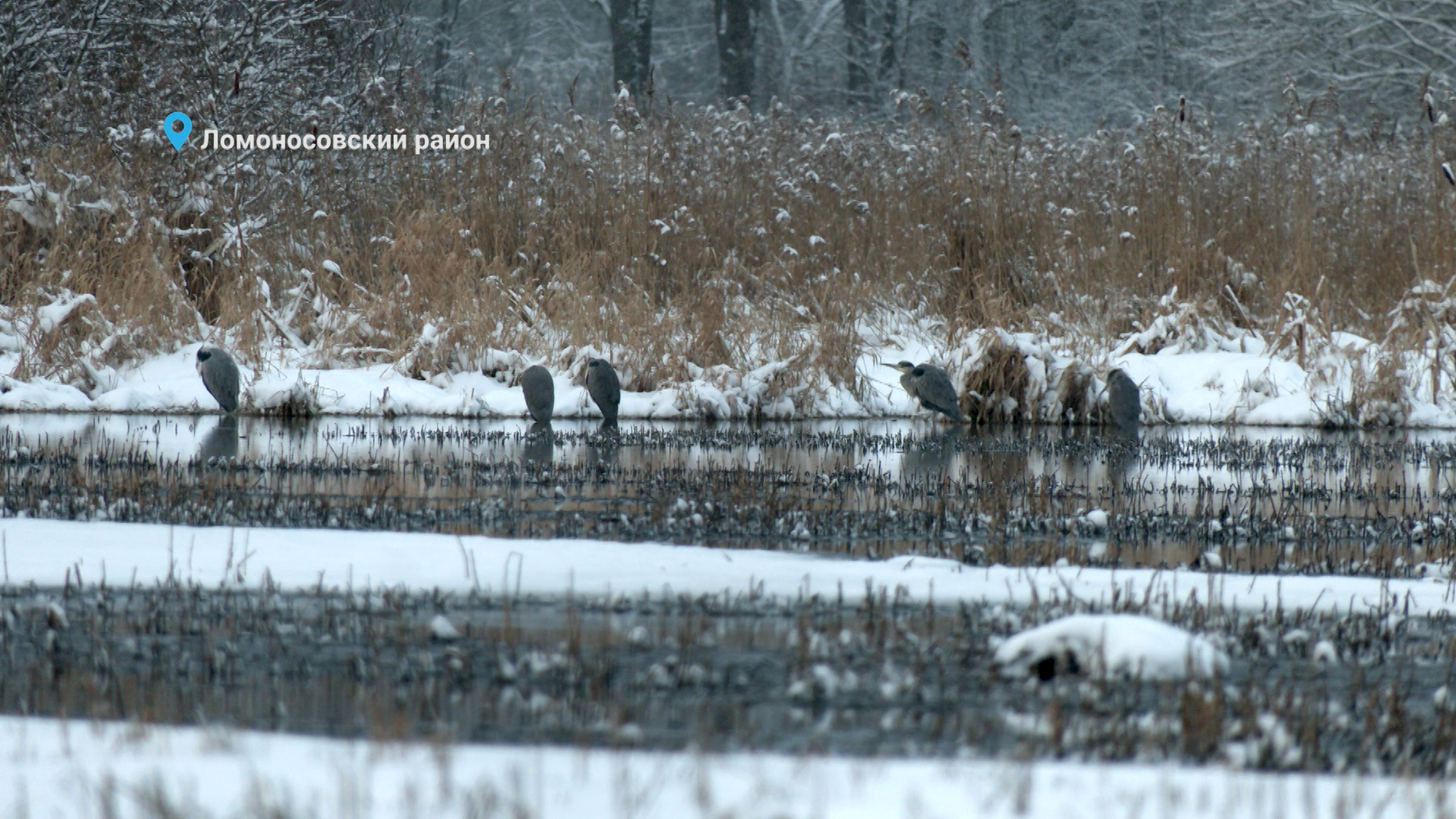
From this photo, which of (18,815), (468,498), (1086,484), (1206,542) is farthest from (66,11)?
(18,815)

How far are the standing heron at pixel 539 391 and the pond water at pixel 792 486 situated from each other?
9.2 inches

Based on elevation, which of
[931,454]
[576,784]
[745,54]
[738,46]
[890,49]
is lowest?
[576,784]

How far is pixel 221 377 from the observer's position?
10883 mm

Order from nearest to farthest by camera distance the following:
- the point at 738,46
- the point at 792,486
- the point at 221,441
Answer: the point at 792,486 → the point at 221,441 → the point at 738,46

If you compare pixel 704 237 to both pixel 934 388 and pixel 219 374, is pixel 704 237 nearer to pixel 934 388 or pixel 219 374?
pixel 934 388

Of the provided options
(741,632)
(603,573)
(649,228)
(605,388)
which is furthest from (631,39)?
(741,632)

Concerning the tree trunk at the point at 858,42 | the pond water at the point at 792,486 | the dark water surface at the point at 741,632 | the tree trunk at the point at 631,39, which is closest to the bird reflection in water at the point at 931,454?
the pond water at the point at 792,486

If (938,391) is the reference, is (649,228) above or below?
above

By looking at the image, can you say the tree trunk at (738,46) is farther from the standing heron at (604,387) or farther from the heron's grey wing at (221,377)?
the heron's grey wing at (221,377)

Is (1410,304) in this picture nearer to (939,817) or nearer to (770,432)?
(770,432)

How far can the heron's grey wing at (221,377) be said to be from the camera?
1084cm

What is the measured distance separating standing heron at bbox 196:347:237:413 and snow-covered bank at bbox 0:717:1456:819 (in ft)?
27.8

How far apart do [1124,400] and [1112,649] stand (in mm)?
7858

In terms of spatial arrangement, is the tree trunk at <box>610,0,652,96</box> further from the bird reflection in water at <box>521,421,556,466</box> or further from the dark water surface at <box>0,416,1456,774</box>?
the dark water surface at <box>0,416,1456,774</box>
